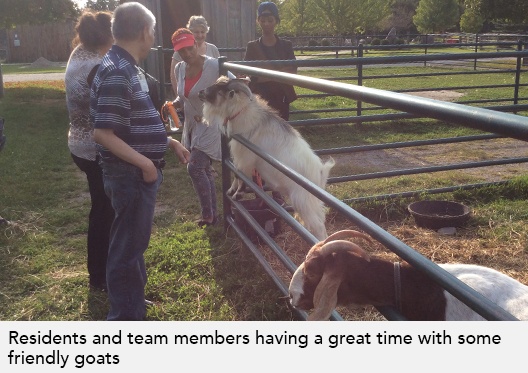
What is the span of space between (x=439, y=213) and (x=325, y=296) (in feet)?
12.0

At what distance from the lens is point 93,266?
4121 mm

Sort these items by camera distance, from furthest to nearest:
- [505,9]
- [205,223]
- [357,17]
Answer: [357,17] → [505,9] → [205,223]

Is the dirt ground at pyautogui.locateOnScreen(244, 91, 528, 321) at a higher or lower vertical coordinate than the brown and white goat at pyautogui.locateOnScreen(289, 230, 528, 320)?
lower

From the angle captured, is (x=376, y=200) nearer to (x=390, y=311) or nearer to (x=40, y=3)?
(x=390, y=311)

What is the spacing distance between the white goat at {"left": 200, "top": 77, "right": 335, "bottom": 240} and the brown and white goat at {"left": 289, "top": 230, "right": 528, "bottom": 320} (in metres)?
2.22

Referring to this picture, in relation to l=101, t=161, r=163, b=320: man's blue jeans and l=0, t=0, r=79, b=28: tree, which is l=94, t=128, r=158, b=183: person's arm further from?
l=0, t=0, r=79, b=28: tree

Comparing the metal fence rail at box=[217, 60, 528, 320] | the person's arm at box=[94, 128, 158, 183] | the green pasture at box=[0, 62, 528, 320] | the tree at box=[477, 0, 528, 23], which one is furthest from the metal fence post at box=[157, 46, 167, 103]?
the tree at box=[477, 0, 528, 23]

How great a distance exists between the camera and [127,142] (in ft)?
9.75

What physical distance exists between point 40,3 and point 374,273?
16019mm

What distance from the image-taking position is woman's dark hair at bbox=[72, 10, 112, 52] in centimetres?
364

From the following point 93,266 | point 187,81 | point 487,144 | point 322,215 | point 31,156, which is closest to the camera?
point 93,266

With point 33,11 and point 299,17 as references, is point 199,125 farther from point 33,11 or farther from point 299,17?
point 299,17

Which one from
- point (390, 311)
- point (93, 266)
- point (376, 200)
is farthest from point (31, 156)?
point (390, 311)

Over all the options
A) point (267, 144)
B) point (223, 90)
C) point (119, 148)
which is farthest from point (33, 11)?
point (119, 148)
